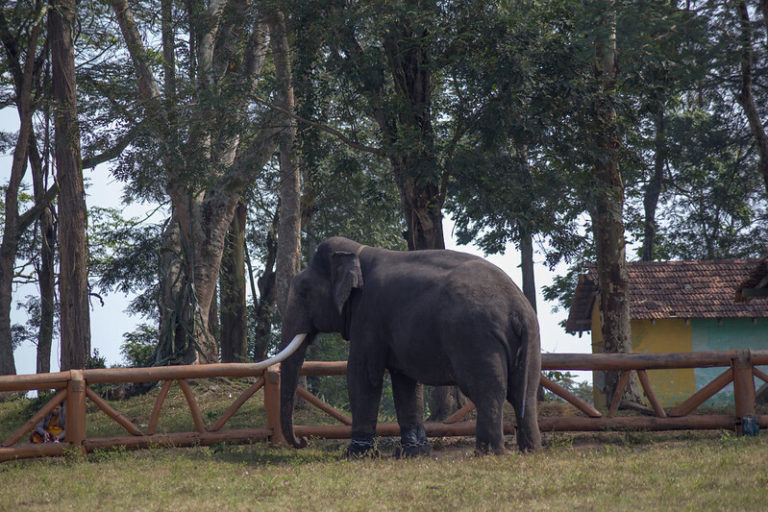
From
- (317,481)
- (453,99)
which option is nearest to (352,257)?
(317,481)

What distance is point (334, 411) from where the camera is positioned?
12.0 metres

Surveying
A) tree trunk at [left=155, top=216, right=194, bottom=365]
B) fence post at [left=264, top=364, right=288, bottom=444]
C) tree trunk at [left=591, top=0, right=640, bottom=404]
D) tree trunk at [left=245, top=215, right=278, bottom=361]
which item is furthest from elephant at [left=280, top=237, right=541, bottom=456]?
tree trunk at [left=245, top=215, right=278, bottom=361]

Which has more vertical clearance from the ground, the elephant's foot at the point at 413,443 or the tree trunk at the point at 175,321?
the tree trunk at the point at 175,321

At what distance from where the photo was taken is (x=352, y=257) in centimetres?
1062

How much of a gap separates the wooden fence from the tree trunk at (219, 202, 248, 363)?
14005 mm

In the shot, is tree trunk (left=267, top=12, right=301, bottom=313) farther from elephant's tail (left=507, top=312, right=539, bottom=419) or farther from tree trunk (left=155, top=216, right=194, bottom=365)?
elephant's tail (left=507, top=312, right=539, bottom=419)

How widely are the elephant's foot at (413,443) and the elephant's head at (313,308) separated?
142 cm

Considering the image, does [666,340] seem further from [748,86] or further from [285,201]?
[285,201]

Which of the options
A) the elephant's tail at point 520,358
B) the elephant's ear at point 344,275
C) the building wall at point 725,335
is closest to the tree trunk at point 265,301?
the building wall at point 725,335

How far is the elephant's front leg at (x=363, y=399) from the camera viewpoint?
10.1 metres

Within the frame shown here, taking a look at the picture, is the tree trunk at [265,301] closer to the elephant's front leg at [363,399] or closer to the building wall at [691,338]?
the building wall at [691,338]

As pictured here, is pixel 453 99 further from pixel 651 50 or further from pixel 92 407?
pixel 92 407

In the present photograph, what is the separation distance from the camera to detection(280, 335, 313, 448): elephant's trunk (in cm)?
1083

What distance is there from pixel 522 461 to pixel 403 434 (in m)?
2.23
